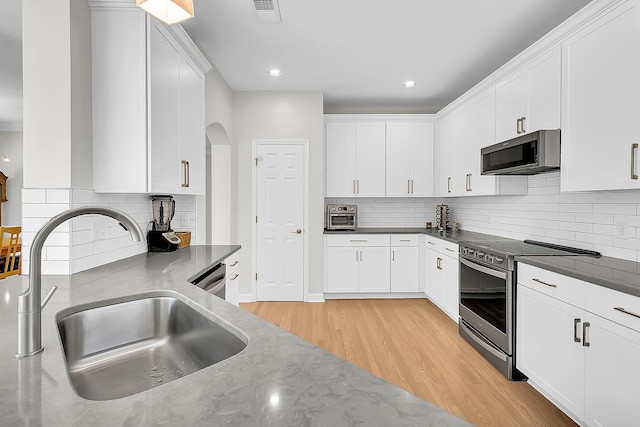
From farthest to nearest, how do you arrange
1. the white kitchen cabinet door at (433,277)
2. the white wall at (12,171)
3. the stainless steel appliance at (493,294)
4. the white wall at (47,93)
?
the white wall at (12,171)
the white kitchen cabinet door at (433,277)
the stainless steel appliance at (493,294)
the white wall at (47,93)

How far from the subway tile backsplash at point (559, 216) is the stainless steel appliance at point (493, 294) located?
0.12 m

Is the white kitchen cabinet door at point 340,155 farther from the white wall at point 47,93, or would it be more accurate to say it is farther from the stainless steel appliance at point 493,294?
the white wall at point 47,93

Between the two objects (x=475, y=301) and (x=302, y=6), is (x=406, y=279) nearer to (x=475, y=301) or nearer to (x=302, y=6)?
(x=475, y=301)

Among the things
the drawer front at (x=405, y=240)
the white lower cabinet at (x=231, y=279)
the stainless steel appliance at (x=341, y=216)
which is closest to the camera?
the white lower cabinet at (x=231, y=279)

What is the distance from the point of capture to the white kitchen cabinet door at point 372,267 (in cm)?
470

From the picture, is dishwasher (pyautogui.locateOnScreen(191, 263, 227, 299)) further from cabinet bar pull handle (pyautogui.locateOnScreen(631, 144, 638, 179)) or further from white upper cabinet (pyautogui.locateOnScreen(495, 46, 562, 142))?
white upper cabinet (pyautogui.locateOnScreen(495, 46, 562, 142))

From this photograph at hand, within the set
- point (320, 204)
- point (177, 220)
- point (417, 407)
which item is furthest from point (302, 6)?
point (417, 407)

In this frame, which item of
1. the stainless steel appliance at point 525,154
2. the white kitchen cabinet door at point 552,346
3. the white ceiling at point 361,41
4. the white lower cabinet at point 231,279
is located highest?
the white ceiling at point 361,41

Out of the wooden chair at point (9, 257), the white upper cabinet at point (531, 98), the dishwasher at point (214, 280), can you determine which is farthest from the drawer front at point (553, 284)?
the wooden chair at point (9, 257)

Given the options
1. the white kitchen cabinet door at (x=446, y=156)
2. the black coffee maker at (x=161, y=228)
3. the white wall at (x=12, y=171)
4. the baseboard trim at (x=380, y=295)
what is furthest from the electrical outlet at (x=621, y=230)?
the white wall at (x=12, y=171)

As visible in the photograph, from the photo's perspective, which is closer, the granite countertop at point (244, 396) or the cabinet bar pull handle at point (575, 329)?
the granite countertop at point (244, 396)

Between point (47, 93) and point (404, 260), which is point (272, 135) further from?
point (47, 93)

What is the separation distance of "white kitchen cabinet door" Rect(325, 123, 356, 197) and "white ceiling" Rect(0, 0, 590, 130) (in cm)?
49

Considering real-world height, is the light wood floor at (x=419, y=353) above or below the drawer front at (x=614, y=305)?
below
